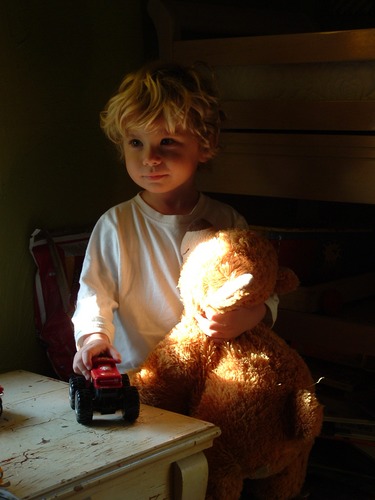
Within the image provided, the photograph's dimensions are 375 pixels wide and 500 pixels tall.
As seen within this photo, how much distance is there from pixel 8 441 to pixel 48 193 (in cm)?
65

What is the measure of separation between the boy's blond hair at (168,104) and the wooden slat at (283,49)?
0.61ft

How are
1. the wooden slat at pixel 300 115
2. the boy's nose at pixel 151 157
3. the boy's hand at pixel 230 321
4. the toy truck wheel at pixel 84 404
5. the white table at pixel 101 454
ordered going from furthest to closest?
the wooden slat at pixel 300 115, the boy's nose at pixel 151 157, the boy's hand at pixel 230 321, the toy truck wheel at pixel 84 404, the white table at pixel 101 454

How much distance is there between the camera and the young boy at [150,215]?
3.96ft

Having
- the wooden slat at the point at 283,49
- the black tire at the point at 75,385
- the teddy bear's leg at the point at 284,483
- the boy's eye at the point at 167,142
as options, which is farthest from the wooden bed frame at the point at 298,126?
the black tire at the point at 75,385

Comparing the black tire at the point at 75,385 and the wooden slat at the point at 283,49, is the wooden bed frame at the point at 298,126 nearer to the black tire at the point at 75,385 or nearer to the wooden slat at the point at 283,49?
the wooden slat at the point at 283,49

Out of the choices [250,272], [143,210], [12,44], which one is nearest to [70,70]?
[12,44]

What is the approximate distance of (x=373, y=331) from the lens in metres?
1.43

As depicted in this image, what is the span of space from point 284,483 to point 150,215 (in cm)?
60

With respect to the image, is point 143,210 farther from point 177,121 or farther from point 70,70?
point 70,70

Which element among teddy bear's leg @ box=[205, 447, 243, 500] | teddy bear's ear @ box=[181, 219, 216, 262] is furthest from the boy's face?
teddy bear's leg @ box=[205, 447, 243, 500]

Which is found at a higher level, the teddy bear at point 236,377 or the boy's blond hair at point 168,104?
the boy's blond hair at point 168,104

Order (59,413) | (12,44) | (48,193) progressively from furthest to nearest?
(48,193), (12,44), (59,413)

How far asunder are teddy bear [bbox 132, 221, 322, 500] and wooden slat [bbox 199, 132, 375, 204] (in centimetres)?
33

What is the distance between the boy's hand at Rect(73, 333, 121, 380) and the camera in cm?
109
